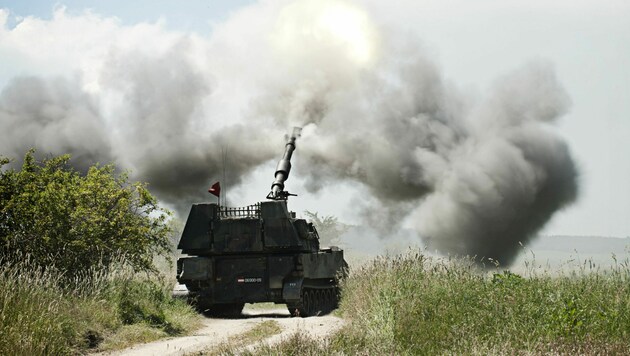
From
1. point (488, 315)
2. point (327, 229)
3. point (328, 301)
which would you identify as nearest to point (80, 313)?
point (488, 315)

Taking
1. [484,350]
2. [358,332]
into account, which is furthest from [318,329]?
[484,350]

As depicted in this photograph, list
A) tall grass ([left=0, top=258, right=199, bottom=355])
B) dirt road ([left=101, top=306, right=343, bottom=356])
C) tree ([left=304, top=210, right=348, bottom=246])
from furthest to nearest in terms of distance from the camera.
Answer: tree ([left=304, top=210, right=348, bottom=246])
dirt road ([left=101, top=306, right=343, bottom=356])
tall grass ([left=0, top=258, right=199, bottom=355])

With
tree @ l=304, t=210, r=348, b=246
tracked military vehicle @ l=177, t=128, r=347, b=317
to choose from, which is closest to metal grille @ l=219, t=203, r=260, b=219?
tracked military vehicle @ l=177, t=128, r=347, b=317

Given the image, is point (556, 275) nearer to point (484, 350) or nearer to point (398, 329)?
point (398, 329)

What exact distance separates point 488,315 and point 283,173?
14.1 m

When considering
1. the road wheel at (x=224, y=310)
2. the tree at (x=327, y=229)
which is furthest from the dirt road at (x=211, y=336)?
the tree at (x=327, y=229)

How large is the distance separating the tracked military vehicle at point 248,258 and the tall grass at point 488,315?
6935mm

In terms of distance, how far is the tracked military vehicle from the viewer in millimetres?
A: 22891

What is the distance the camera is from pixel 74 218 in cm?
1964

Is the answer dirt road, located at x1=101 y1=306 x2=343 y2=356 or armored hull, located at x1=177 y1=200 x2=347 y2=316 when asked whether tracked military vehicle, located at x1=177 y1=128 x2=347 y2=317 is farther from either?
dirt road, located at x1=101 y1=306 x2=343 y2=356

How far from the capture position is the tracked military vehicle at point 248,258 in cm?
2289

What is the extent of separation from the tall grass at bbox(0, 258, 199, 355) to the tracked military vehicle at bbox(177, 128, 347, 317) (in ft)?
4.91

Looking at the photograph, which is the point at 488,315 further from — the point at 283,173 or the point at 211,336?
the point at 283,173

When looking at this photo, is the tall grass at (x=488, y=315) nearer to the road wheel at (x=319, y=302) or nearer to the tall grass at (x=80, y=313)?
the tall grass at (x=80, y=313)
